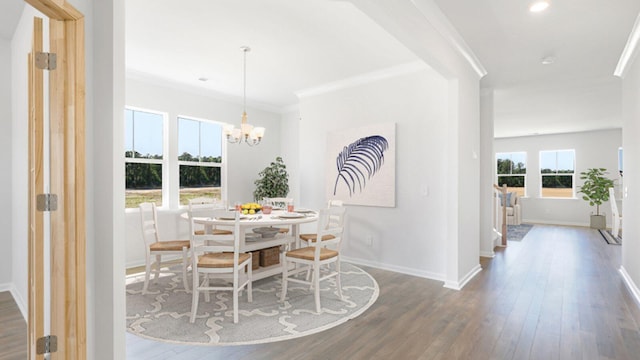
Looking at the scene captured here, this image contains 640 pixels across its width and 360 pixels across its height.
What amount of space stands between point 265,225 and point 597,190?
9383 mm

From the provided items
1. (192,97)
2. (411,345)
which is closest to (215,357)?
(411,345)

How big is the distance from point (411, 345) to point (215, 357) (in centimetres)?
141

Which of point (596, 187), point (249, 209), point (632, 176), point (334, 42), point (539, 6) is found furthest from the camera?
point (596, 187)

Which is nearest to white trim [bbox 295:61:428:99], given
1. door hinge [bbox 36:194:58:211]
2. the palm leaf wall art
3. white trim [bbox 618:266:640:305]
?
the palm leaf wall art

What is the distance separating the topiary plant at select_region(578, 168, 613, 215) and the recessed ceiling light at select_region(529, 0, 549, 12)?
7.90 metres

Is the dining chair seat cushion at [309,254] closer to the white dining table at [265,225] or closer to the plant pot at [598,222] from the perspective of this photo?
the white dining table at [265,225]

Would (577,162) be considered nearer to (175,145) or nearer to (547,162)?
(547,162)

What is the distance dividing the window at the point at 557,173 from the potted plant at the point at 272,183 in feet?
26.9

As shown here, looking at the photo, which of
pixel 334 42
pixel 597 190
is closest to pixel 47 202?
pixel 334 42

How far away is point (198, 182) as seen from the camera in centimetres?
571

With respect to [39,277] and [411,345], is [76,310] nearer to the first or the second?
[39,277]

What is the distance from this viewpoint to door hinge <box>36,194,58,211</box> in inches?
63.7

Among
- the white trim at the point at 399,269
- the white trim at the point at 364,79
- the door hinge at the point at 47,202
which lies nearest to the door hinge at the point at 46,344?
the door hinge at the point at 47,202

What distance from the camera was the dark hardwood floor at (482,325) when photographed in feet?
7.73
